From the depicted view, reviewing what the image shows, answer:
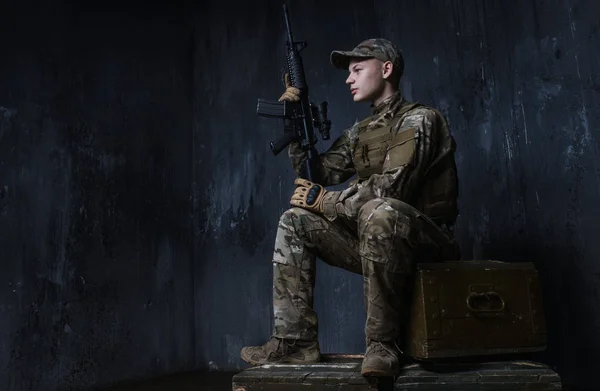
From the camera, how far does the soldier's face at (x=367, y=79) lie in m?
1.83

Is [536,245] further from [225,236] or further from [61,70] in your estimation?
[61,70]

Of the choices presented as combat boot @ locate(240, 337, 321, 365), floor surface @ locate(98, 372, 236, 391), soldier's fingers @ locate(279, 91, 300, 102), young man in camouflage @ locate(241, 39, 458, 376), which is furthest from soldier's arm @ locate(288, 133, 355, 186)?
floor surface @ locate(98, 372, 236, 391)

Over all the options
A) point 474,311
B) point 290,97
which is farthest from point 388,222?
point 290,97

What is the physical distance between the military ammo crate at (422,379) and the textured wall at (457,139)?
0.70 metres

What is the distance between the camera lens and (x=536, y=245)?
2066mm

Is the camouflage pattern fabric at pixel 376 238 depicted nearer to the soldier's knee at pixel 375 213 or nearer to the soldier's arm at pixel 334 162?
the soldier's knee at pixel 375 213

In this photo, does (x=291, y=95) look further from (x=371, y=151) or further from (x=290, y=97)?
(x=371, y=151)

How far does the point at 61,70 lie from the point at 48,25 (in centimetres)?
20

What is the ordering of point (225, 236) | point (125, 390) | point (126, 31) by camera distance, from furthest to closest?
point (225, 236), point (126, 31), point (125, 390)

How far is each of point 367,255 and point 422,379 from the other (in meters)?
0.35

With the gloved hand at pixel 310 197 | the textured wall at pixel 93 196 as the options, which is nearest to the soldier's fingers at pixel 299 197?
the gloved hand at pixel 310 197

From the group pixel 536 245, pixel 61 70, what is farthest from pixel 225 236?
pixel 536 245

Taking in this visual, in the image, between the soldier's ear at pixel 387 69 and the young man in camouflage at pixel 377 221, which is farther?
the soldier's ear at pixel 387 69

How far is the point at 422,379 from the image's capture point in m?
1.37
